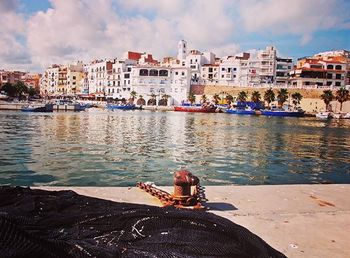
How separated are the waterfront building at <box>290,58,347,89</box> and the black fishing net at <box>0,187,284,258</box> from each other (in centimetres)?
7778

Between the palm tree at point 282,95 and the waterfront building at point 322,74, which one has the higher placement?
the waterfront building at point 322,74

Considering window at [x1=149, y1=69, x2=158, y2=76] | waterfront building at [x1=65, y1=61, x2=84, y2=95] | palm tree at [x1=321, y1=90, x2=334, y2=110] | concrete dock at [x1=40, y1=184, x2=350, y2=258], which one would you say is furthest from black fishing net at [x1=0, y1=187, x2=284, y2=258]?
waterfront building at [x1=65, y1=61, x2=84, y2=95]

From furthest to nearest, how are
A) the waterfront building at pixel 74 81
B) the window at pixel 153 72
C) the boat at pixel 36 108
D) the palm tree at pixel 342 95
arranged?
the waterfront building at pixel 74 81
the window at pixel 153 72
the palm tree at pixel 342 95
the boat at pixel 36 108

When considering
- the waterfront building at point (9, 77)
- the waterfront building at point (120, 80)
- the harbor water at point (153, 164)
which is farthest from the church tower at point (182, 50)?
the harbor water at point (153, 164)

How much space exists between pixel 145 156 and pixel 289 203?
386 inches

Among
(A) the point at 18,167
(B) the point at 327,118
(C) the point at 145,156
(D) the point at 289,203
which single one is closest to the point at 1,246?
(D) the point at 289,203

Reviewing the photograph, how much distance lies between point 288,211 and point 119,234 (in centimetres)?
300

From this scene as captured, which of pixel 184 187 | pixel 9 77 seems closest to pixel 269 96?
pixel 184 187

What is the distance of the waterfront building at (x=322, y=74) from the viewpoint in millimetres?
76750

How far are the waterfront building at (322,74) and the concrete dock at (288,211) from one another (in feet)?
244

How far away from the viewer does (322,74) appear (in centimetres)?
7719

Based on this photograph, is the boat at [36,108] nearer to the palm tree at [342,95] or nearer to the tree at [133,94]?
the tree at [133,94]

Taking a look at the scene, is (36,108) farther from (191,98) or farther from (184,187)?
(184,187)

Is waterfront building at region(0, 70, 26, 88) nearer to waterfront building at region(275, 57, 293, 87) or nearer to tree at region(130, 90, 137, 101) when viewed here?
tree at region(130, 90, 137, 101)
